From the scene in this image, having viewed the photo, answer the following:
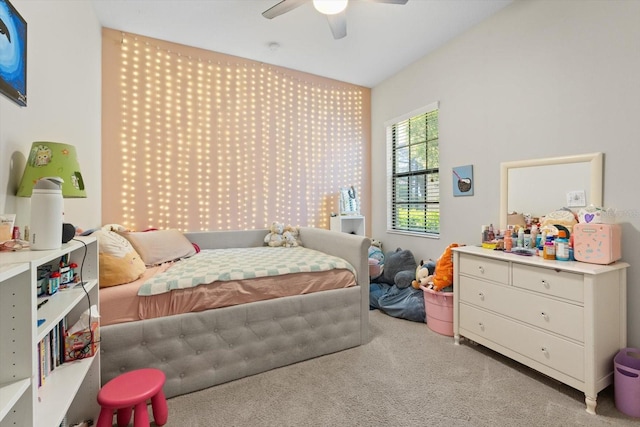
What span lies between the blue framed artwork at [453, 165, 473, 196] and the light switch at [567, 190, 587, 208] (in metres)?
0.79

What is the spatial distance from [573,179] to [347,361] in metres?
2.01

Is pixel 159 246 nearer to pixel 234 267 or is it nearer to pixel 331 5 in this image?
pixel 234 267

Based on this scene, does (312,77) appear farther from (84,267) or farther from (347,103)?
(84,267)

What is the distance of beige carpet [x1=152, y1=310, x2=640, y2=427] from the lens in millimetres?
1492

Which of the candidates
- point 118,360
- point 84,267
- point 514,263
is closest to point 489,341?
point 514,263

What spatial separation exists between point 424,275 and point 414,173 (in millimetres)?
1306

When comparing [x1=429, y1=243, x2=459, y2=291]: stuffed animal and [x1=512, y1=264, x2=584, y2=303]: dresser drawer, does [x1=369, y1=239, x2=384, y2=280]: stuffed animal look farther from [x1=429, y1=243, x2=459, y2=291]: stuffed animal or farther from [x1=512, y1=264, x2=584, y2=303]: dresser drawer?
[x1=512, y1=264, x2=584, y2=303]: dresser drawer

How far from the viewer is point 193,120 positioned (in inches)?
119

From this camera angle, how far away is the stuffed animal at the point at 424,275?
107 inches

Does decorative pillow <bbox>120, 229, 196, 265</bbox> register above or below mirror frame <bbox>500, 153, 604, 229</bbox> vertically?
below

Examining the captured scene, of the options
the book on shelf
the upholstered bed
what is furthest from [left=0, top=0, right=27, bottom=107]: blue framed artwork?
the upholstered bed

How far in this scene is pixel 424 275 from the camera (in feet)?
9.16

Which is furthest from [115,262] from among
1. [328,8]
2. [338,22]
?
[338,22]

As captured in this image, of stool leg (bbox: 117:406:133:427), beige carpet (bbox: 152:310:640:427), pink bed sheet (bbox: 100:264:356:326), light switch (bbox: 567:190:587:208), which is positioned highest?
light switch (bbox: 567:190:587:208)
